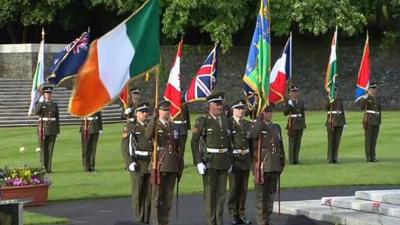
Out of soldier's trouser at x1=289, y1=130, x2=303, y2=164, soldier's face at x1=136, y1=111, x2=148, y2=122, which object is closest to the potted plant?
soldier's face at x1=136, y1=111, x2=148, y2=122

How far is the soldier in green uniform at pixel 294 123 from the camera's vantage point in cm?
2020

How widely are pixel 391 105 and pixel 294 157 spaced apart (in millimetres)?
20929

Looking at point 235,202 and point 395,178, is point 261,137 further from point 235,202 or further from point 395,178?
point 395,178

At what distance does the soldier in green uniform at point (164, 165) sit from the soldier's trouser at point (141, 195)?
0.77 metres

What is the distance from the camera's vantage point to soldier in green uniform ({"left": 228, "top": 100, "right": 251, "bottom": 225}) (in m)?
12.7

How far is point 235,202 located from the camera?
1282cm

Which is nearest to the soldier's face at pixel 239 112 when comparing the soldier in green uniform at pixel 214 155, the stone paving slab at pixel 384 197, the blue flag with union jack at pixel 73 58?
the soldier in green uniform at pixel 214 155

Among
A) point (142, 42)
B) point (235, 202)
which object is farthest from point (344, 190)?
point (142, 42)

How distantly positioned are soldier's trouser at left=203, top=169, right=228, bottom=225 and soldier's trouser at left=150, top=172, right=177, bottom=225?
54 cm

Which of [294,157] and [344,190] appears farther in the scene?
[294,157]

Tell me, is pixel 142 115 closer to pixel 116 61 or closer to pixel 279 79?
pixel 116 61

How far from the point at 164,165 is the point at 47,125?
805 centimetres

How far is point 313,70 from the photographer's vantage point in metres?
41.0

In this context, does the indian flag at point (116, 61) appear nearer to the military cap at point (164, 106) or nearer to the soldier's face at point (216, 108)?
the military cap at point (164, 106)
